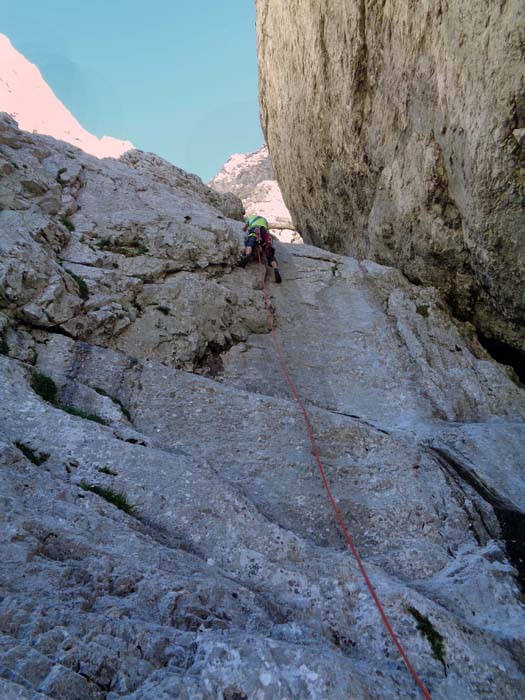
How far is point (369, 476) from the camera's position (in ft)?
27.0

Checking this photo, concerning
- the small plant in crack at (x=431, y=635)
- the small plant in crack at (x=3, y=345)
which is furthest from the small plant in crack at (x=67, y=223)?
the small plant in crack at (x=431, y=635)

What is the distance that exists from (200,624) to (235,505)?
232 cm

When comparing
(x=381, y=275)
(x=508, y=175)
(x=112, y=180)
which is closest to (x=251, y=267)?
(x=381, y=275)

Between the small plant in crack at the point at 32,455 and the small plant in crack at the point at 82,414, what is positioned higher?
the small plant in crack at the point at 82,414

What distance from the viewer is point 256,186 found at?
183ft


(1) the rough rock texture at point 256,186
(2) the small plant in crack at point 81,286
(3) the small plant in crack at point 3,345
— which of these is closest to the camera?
(3) the small plant in crack at point 3,345

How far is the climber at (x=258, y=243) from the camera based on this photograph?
15.0 m

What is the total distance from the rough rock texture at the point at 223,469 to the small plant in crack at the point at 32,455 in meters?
0.04

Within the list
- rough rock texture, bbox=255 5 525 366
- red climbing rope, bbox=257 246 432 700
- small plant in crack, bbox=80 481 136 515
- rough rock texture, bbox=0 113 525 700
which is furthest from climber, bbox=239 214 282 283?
small plant in crack, bbox=80 481 136 515

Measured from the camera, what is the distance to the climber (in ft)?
49.1

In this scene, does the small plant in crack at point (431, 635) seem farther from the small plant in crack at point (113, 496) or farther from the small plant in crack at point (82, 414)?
the small plant in crack at point (82, 414)

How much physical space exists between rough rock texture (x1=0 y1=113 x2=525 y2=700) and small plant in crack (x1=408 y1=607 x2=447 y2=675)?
3 centimetres

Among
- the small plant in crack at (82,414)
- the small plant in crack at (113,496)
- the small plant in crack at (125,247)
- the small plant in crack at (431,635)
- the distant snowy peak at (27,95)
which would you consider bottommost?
the small plant in crack at (431,635)

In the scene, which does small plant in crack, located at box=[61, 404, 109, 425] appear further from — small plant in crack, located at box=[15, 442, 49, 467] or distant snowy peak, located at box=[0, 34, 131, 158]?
distant snowy peak, located at box=[0, 34, 131, 158]
